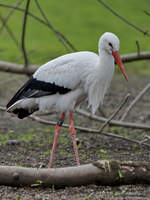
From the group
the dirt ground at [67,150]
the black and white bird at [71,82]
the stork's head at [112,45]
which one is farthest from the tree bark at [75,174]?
the stork's head at [112,45]

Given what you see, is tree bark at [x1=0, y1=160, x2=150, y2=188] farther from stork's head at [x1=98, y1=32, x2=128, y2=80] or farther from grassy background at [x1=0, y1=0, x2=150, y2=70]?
grassy background at [x1=0, y1=0, x2=150, y2=70]

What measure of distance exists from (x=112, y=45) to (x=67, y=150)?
1.49 meters

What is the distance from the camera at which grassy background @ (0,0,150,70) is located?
11.0 m

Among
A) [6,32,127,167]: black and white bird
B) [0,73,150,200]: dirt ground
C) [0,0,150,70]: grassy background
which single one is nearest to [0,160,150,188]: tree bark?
[0,73,150,200]: dirt ground

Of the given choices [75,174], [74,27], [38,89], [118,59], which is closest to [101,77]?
[118,59]

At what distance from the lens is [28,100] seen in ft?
15.3

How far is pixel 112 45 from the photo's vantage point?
4211mm

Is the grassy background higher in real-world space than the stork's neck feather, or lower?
higher

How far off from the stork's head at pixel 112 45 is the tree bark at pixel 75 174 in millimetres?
914

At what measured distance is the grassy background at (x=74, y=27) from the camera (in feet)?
36.1

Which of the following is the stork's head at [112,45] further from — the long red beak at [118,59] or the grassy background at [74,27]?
the grassy background at [74,27]

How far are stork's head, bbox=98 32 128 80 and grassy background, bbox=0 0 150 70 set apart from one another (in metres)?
5.74

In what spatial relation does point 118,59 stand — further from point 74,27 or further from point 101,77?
point 74,27

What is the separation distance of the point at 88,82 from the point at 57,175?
114cm
